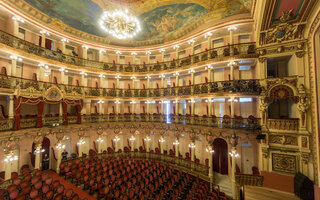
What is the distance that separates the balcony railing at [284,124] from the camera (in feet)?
30.8

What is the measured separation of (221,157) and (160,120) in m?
8.30

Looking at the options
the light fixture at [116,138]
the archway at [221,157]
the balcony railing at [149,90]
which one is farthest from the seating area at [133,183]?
the balcony railing at [149,90]

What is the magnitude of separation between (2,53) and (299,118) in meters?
24.7

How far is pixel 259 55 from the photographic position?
10891 millimetres

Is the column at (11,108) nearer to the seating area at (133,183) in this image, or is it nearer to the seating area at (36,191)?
the seating area at (36,191)

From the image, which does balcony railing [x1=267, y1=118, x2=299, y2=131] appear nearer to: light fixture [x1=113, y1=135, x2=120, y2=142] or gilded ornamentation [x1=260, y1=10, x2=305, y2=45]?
gilded ornamentation [x1=260, y1=10, x2=305, y2=45]

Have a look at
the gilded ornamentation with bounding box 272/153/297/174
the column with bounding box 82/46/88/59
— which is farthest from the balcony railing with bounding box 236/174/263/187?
the column with bounding box 82/46/88/59

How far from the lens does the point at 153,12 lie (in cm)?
1576

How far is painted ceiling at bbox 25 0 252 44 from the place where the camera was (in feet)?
41.3

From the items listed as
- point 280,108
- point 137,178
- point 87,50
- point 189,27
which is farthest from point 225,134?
point 87,50

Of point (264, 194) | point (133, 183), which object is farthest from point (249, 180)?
point (133, 183)

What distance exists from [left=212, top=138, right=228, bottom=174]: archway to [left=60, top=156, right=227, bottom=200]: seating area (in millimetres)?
3076

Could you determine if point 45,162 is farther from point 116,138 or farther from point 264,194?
point 264,194

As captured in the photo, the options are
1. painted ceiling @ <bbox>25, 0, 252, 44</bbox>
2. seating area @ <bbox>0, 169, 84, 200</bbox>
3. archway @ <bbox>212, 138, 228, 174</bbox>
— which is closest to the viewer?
seating area @ <bbox>0, 169, 84, 200</bbox>
